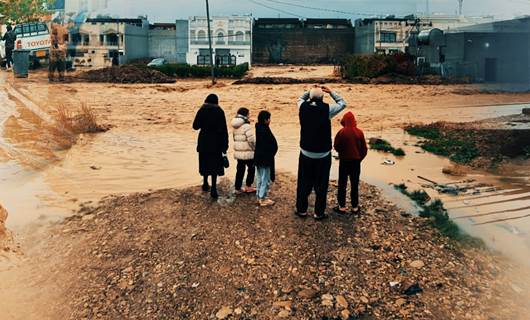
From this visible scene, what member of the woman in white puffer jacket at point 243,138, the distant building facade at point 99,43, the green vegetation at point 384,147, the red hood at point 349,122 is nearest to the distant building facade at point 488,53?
the green vegetation at point 384,147

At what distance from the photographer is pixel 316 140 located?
6.61 meters

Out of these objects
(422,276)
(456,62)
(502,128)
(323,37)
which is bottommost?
(422,276)

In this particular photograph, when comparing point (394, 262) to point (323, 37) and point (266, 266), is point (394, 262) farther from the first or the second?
point (323, 37)

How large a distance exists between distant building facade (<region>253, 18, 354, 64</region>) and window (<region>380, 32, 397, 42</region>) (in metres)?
4.74

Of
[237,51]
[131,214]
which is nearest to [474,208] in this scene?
[131,214]

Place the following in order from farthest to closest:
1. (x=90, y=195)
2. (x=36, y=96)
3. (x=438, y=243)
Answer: (x=36, y=96) < (x=90, y=195) < (x=438, y=243)

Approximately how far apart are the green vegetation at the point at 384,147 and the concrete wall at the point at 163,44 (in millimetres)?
44118

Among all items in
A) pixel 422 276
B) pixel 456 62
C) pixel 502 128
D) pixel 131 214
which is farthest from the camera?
pixel 456 62

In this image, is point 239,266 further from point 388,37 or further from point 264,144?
point 388,37

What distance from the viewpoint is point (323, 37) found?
2146 inches

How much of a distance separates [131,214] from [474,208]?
5.38 m

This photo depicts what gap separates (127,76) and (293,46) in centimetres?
2583

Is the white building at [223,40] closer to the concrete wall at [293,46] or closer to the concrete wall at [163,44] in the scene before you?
the concrete wall at [293,46]

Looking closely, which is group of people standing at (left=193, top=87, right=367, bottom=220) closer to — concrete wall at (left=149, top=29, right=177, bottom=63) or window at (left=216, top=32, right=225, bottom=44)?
window at (left=216, top=32, right=225, bottom=44)
